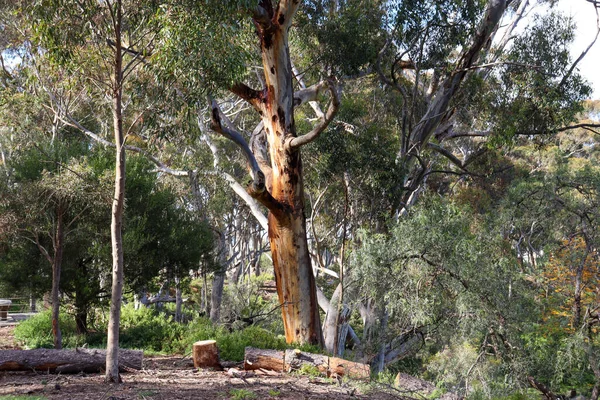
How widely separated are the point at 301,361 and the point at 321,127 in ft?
12.6

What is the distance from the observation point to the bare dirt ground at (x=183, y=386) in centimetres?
651

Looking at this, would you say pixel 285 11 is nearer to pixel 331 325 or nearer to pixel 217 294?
pixel 331 325

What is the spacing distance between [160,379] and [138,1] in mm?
5159

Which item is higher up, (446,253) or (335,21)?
(335,21)

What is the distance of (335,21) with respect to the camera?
523 inches

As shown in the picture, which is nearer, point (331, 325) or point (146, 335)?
point (331, 325)

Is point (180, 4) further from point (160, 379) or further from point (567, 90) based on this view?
point (567, 90)

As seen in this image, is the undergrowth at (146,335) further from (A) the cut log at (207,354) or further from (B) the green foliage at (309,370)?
(B) the green foliage at (309,370)

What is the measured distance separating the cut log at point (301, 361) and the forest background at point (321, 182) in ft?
4.47

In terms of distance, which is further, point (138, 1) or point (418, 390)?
point (418, 390)

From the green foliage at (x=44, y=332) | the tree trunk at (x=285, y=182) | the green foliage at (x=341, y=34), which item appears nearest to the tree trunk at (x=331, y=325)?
the tree trunk at (x=285, y=182)

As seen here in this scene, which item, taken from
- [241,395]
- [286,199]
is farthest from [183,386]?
[286,199]

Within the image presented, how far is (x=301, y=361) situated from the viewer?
9.70m

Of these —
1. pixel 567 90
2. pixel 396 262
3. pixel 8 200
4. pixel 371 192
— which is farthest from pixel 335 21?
pixel 8 200
